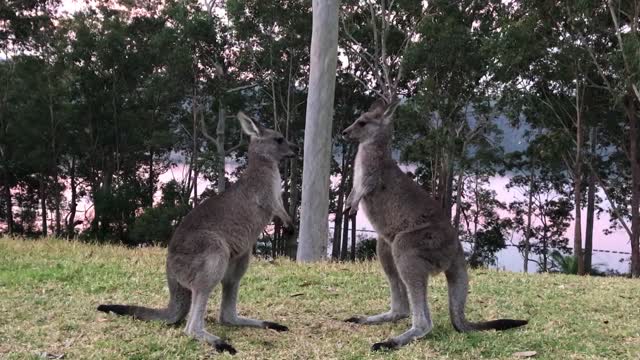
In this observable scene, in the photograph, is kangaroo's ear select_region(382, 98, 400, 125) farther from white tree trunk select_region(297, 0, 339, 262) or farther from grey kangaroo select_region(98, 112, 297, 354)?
white tree trunk select_region(297, 0, 339, 262)

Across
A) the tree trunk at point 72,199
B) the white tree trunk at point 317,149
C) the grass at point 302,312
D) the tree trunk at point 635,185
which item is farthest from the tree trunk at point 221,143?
the grass at point 302,312

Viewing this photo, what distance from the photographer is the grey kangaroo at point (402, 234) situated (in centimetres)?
448

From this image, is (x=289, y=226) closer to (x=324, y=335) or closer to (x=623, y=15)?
(x=324, y=335)

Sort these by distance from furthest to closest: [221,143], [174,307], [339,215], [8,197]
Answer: [8,197] → [339,215] → [221,143] → [174,307]

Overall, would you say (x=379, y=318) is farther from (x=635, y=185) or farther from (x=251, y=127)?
(x=635, y=185)

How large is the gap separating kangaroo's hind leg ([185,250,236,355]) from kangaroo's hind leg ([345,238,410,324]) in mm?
1301

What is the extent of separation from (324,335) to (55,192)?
32292mm

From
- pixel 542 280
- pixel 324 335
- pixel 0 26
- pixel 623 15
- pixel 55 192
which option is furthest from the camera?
pixel 55 192

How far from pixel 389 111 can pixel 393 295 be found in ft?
4.72

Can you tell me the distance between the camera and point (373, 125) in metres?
5.18

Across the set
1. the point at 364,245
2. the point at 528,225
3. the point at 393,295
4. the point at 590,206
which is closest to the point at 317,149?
the point at 393,295

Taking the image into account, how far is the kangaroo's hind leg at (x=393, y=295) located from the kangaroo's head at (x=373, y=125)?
823mm

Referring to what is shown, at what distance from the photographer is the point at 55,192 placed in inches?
1335

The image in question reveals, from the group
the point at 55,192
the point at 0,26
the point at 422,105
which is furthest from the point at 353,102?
the point at 55,192
